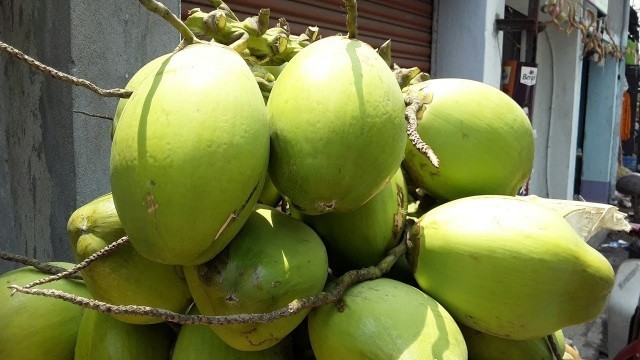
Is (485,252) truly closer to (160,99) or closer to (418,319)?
(418,319)

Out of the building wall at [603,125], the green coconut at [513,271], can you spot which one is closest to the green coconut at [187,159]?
the green coconut at [513,271]

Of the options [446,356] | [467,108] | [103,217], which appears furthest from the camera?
[467,108]

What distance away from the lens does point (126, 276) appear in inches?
45.0

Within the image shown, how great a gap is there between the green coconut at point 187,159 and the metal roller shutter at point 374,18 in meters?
2.64

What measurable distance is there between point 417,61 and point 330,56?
5.16 meters

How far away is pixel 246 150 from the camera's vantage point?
0.96 meters

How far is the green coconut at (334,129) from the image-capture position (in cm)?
102

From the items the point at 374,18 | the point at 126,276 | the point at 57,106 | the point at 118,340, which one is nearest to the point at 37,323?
the point at 118,340

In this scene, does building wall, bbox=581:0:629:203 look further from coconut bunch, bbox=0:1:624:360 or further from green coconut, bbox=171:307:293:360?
green coconut, bbox=171:307:293:360

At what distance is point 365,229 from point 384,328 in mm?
245

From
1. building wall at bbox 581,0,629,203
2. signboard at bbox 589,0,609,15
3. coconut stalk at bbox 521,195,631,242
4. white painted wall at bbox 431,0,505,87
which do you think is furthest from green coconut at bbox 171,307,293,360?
building wall at bbox 581,0,629,203

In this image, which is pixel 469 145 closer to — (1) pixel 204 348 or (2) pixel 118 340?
(1) pixel 204 348

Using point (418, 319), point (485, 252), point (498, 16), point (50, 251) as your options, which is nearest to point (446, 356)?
point (418, 319)

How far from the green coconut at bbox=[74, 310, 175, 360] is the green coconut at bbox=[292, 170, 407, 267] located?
40 centimetres
